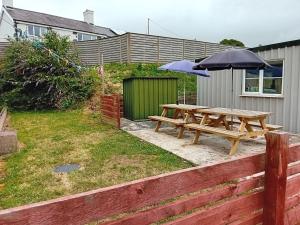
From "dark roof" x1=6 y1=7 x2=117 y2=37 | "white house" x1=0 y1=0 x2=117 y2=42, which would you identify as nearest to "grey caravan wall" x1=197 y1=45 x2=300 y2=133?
"white house" x1=0 y1=0 x2=117 y2=42

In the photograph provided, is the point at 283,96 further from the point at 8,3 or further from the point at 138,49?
the point at 8,3

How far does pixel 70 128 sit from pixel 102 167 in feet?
12.5

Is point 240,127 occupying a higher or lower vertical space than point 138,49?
lower

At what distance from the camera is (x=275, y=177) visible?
1.90 meters

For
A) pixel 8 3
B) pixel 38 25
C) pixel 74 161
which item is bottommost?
pixel 74 161

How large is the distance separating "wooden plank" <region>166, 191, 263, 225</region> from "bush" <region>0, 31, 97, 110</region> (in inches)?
400

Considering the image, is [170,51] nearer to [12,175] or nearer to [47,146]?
[47,146]

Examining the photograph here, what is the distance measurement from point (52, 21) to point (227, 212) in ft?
100

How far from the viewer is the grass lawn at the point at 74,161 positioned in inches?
147

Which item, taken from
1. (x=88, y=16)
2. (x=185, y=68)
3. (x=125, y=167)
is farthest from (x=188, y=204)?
(x=88, y=16)

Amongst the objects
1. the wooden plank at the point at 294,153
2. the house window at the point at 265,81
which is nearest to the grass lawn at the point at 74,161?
the wooden plank at the point at 294,153

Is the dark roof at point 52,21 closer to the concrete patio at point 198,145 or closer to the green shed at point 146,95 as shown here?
the green shed at point 146,95

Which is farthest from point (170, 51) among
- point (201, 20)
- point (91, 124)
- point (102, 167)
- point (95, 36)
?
point (201, 20)

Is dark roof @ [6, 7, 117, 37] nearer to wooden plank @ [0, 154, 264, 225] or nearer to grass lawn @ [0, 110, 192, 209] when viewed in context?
grass lawn @ [0, 110, 192, 209]
